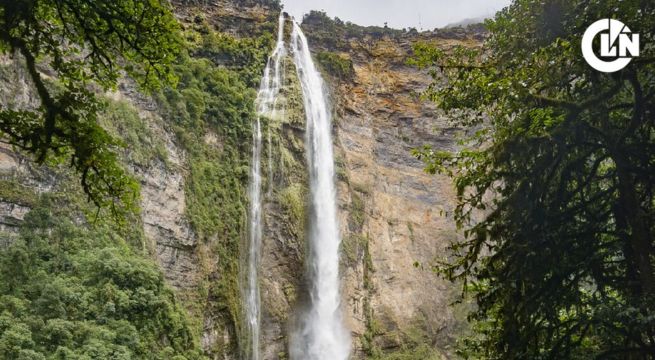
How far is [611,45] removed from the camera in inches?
234

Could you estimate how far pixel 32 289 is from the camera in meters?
13.6

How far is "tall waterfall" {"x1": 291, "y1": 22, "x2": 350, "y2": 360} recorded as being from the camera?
2628cm

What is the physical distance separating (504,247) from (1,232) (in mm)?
13753

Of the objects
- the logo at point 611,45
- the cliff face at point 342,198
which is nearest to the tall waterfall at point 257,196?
A: the cliff face at point 342,198

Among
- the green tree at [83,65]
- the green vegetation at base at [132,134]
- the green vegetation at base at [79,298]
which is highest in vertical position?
the green vegetation at base at [132,134]

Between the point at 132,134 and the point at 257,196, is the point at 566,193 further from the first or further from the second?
the point at 257,196

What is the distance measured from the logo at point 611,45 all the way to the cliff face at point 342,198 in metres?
14.9

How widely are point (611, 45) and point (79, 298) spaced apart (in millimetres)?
13215

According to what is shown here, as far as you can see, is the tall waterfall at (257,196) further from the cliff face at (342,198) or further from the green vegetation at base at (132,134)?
the green vegetation at base at (132,134)

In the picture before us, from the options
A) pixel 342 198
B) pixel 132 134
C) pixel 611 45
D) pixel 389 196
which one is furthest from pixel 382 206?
pixel 611 45

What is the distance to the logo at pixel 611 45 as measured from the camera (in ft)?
19.2

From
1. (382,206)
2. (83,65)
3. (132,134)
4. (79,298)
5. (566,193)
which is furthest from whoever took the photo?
(382,206)

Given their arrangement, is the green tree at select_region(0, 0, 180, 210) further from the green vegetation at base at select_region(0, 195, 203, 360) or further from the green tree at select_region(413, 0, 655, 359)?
the green vegetation at base at select_region(0, 195, 203, 360)

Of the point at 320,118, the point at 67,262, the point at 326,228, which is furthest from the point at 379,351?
the point at 67,262
